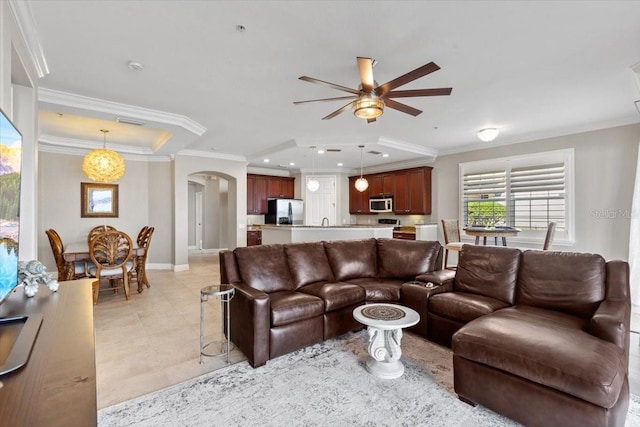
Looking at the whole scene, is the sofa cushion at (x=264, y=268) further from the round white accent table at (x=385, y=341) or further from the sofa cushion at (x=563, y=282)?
the sofa cushion at (x=563, y=282)

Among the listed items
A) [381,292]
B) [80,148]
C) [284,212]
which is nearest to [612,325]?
[381,292]

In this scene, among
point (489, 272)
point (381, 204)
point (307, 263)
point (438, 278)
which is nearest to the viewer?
point (489, 272)

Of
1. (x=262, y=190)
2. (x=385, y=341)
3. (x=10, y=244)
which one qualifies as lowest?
(x=385, y=341)

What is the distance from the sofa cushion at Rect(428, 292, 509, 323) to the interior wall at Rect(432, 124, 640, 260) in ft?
10.9

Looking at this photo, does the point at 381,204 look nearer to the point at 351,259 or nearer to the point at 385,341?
the point at 351,259

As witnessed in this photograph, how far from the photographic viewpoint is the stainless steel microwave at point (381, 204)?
7.68 m

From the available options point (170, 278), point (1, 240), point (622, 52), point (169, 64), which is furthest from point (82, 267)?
point (622, 52)

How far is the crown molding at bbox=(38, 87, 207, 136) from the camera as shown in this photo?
137 inches

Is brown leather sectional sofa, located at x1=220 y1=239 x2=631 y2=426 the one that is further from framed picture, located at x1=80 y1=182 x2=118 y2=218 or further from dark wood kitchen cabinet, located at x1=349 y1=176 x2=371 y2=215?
framed picture, located at x1=80 y1=182 x2=118 y2=218

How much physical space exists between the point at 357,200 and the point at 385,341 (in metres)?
6.36

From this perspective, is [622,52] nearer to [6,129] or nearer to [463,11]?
[463,11]

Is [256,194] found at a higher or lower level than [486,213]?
higher

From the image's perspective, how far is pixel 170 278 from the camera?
5973 millimetres

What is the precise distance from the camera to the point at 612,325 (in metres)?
1.89
